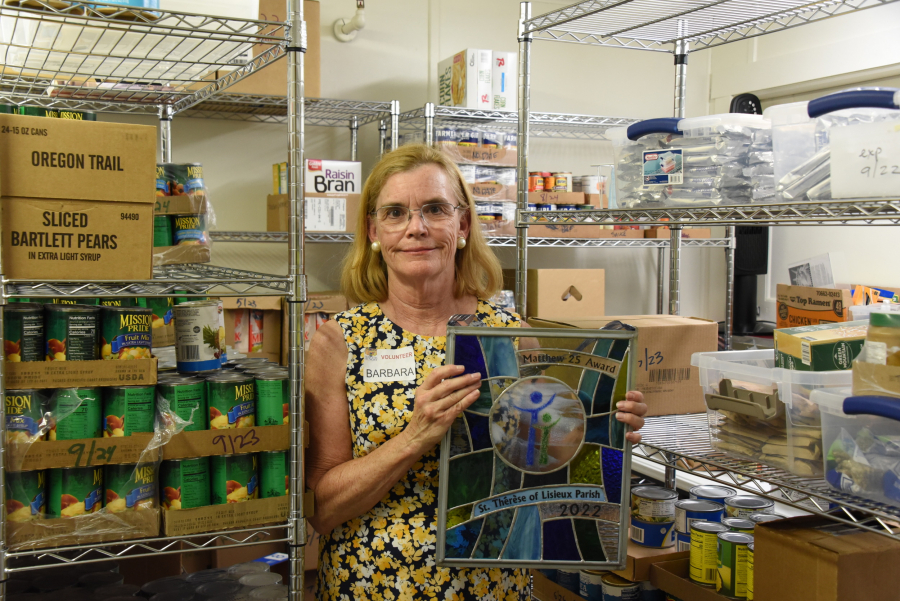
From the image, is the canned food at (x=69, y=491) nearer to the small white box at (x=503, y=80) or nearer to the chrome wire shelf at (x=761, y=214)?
the chrome wire shelf at (x=761, y=214)

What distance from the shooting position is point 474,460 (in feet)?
4.20

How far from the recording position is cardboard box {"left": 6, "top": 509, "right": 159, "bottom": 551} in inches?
49.5

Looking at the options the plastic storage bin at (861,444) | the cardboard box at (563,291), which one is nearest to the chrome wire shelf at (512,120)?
the cardboard box at (563,291)

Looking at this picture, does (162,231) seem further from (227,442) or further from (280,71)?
(280,71)

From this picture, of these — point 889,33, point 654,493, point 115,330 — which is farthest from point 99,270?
point 889,33

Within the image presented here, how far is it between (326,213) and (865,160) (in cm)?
247

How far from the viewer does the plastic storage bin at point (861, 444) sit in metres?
1.04

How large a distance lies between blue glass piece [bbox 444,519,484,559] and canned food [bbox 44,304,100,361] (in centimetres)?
72

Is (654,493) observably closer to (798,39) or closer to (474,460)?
(474,460)

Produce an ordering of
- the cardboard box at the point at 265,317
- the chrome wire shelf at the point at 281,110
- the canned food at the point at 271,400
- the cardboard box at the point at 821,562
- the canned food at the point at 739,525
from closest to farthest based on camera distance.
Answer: the cardboard box at the point at 821,562 → the canned food at the point at 271,400 → the canned food at the point at 739,525 → the cardboard box at the point at 265,317 → the chrome wire shelf at the point at 281,110

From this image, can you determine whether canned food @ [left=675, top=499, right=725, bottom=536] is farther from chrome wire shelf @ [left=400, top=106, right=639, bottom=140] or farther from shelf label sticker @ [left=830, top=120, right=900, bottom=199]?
chrome wire shelf @ [left=400, top=106, right=639, bottom=140]

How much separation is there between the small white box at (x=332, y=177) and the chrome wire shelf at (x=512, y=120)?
463mm

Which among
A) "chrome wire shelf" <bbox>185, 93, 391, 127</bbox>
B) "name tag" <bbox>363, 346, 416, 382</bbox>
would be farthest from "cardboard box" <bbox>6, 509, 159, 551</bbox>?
"chrome wire shelf" <bbox>185, 93, 391, 127</bbox>

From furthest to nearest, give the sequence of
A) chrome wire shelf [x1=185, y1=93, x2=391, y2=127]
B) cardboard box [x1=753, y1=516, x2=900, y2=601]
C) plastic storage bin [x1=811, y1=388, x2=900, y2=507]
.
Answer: chrome wire shelf [x1=185, y1=93, x2=391, y2=127]
cardboard box [x1=753, y1=516, x2=900, y2=601]
plastic storage bin [x1=811, y1=388, x2=900, y2=507]
